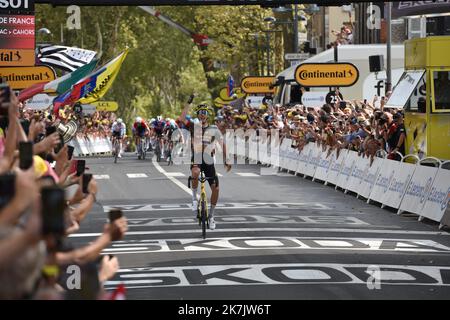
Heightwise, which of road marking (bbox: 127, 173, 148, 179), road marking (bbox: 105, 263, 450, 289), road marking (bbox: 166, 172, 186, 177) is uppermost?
road marking (bbox: 105, 263, 450, 289)

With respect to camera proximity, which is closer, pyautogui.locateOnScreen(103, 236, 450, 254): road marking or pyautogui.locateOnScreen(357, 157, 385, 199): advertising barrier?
pyautogui.locateOnScreen(103, 236, 450, 254): road marking

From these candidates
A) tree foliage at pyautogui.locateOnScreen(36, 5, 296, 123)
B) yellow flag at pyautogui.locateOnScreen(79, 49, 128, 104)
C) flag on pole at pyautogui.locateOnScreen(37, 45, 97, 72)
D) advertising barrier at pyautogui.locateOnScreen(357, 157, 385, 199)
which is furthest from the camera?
tree foliage at pyautogui.locateOnScreen(36, 5, 296, 123)

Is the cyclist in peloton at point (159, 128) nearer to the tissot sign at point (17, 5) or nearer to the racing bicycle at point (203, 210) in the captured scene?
the tissot sign at point (17, 5)

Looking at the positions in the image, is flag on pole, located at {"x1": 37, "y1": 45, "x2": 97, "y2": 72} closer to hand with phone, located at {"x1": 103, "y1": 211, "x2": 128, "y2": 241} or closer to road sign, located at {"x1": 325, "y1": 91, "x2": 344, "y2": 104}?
road sign, located at {"x1": 325, "y1": 91, "x2": 344, "y2": 104}

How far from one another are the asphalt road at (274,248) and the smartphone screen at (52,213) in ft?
25.2

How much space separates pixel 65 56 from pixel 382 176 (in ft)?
53.5

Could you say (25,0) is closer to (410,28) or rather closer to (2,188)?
(2,188)

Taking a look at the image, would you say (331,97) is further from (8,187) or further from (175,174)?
(8,187)

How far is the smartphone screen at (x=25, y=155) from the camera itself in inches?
274

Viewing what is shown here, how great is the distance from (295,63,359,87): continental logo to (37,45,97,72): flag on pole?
270 inches

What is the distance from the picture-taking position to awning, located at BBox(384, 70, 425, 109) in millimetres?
24750

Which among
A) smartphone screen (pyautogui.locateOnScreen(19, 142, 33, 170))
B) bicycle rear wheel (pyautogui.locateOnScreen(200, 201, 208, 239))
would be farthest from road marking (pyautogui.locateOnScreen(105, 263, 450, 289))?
smartphone screen (pyautogui.locateOnScreen(19, 142, 33, 170))

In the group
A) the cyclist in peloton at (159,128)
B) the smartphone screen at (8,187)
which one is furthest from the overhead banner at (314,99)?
the smartphone screen at (8,187)

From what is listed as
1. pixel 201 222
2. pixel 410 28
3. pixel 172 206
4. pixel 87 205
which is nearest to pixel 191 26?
pixel 410 28
